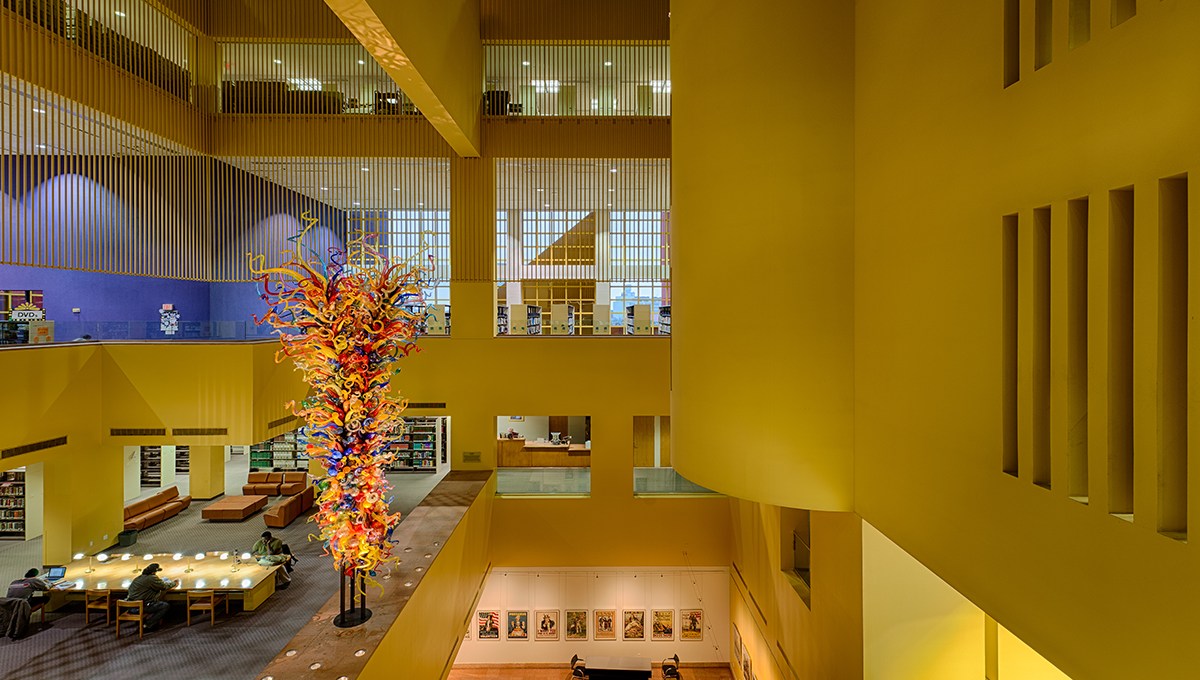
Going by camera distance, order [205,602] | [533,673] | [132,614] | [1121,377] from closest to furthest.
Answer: [1121,377] → [132,614] → [205,602] → [533,673]

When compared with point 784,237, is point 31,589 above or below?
below

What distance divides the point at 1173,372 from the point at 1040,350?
0.70 meters

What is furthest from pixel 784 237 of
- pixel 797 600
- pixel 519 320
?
pixel 519 320

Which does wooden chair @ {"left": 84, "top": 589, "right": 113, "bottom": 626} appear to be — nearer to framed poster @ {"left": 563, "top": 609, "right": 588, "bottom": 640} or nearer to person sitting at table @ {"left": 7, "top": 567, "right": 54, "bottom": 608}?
person sitting at table @ {"left": 7, "top": 567, "right": 54, "bottom": 608}

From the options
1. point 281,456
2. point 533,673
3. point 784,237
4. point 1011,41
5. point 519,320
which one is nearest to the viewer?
point 1011,41

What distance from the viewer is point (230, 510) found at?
41.8 feet

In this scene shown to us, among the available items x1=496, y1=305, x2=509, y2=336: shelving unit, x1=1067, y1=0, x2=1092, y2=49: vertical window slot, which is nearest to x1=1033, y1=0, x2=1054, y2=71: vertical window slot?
x1=1067, y1=0, x2=1092, y2=49: vertical window slot

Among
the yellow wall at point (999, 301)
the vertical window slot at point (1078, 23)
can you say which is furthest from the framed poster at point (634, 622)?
the vertical window slot at point (1078, 23)

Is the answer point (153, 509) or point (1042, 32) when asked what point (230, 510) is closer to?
point (153, 509)

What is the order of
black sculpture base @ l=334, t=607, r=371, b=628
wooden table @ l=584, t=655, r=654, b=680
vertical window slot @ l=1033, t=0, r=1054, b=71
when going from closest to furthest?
vertical window slot @ l=1033, t=0, r=1054, b=71
black sculpture base @ l=334, t=607, r=371, b=628
wooden table @ l=584, t=655, r=654, b=680

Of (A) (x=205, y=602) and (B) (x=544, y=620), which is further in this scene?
(B) (x=544, y=620)

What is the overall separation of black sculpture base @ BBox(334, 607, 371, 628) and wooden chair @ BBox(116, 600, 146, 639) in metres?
4.23

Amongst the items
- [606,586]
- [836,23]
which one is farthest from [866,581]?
[606,586]

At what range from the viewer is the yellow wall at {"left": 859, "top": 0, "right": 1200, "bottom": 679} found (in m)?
2.45
